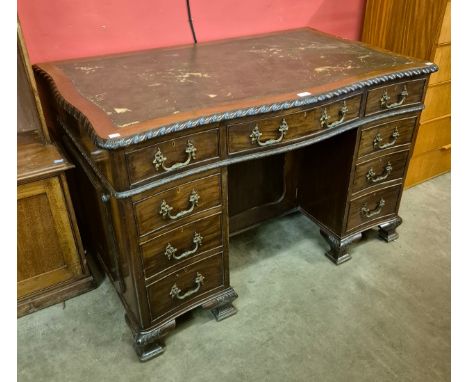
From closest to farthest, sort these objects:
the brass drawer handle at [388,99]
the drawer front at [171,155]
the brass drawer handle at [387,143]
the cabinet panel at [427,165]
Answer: the drawer front at [171,155] → the brass drawer handle at [388,99] → the brass drawer handle at [387,143] → the cabinet panel at [427,165]

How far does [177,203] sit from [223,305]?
0.57 metres

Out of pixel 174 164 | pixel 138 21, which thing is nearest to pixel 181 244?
pixel 174 164

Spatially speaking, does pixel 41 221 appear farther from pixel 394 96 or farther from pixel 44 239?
pixel 394 96

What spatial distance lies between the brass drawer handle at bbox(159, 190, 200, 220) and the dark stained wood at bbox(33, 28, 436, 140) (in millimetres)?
265

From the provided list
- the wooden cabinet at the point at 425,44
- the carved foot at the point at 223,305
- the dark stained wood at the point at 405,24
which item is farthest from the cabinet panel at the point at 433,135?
the carved foot at the point at 223,305

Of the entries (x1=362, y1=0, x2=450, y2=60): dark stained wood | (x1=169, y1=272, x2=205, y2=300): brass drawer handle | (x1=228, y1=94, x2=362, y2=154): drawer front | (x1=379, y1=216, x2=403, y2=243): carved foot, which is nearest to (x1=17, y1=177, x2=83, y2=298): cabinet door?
(x1=169, y1=272, x2=205, y2=300): brass drawer handle

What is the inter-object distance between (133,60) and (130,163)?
66 centimetres

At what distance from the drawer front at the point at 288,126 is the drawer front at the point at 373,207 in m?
0.47

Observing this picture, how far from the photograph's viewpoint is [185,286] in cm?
154

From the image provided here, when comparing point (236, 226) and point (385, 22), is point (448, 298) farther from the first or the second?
point (385, 22)

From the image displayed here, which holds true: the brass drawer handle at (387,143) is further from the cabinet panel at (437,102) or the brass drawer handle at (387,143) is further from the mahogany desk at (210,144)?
the cabinet panel at (437,102)

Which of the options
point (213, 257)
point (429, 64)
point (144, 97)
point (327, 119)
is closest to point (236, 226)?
point (213, 257)

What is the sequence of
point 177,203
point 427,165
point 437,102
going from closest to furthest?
point 177,203 → point 437,102 → point 427,165

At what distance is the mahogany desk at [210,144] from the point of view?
1246 mm
